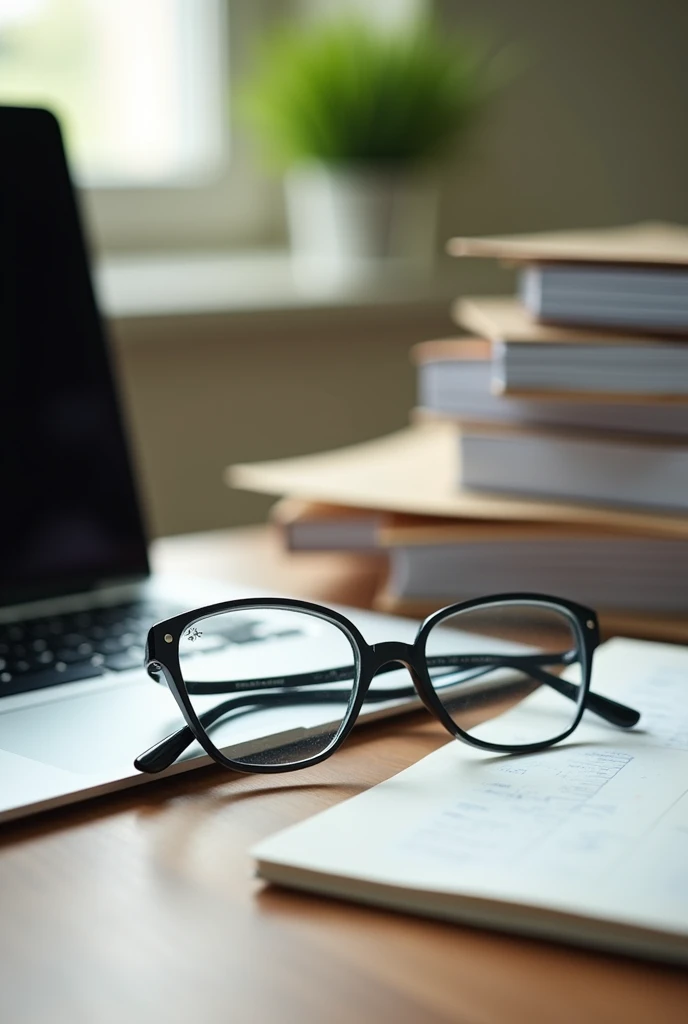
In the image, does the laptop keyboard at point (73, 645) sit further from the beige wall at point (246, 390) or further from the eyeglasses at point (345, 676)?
the beige wall at point (246, 390)

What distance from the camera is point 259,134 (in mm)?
1653

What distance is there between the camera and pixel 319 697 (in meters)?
0.55

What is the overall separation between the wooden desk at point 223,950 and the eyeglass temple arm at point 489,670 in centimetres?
7

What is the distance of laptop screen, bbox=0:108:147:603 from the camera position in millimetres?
781

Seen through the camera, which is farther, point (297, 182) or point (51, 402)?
point (297, 182)

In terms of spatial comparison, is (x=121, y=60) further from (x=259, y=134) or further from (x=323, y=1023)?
(x=323, y=1023)

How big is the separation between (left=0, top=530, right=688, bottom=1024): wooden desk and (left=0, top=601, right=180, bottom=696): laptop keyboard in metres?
0.11

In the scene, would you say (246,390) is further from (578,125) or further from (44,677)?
(44,677)

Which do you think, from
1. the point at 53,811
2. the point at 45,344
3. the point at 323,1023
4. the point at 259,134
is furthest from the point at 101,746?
the point at 259,134

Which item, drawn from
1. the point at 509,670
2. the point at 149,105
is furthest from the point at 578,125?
the point at 509,670

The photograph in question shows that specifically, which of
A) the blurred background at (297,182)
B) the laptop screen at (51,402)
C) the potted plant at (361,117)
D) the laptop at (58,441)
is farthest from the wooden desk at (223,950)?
the potted plant at (361,117)

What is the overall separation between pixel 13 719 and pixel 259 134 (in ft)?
4.17

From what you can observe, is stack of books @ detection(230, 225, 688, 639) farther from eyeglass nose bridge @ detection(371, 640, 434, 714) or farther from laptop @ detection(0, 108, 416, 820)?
eyeglass nose bridge @ detection(371, 640, 434, 714)

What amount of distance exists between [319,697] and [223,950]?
0.18m
